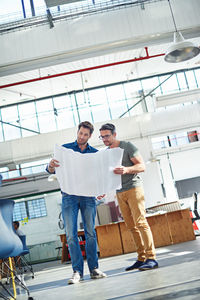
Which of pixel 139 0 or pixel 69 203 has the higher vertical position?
pixel 139 0

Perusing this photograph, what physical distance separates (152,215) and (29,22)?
451 cm

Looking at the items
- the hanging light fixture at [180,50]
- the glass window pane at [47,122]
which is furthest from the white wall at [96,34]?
the glass window pane at [47,122]

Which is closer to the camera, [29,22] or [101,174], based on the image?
[101,174]

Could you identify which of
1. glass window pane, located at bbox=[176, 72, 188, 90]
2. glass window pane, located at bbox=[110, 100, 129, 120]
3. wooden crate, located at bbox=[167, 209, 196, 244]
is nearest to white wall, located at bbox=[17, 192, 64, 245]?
wooden crate, located at bbox=[167, 209, 196, 244]

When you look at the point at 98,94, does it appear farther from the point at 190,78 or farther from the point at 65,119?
the point at 190,78

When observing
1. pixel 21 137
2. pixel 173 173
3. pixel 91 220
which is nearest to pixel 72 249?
pixel 91 220

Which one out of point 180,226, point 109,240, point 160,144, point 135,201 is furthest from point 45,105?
point 135,201

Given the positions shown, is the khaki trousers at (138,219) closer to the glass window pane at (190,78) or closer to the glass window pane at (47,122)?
the glass window pane at (47,122)

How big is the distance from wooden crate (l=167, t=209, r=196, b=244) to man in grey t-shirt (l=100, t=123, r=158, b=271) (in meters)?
3.26

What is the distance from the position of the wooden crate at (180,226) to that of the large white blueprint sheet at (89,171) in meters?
3.82

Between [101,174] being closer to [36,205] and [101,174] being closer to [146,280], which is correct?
[146,280]

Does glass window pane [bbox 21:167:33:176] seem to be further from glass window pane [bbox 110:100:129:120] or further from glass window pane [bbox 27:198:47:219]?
glass window pane [bbox 110:100:129:120]

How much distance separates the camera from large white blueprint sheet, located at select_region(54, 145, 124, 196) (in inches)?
104

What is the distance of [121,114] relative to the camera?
446 inches
